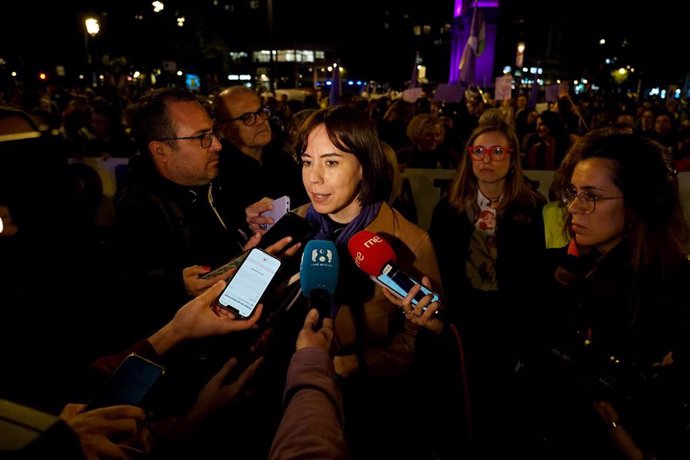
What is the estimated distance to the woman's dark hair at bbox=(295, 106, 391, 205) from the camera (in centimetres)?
232

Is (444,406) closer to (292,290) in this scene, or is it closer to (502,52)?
(292,290)

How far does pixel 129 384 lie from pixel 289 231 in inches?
41.5

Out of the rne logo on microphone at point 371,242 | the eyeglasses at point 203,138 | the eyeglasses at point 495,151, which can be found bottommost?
the rne logo on microphone at point 371,242

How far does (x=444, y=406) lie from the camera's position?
2.26 m

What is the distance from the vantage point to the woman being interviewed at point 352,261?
2.21 m

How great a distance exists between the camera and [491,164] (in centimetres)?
373

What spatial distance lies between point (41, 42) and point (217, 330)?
25720 mm

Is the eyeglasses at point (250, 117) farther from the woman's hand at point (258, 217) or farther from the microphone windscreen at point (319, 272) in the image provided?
the microphone windscreen at point (319, 272)

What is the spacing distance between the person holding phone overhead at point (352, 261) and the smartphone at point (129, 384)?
3.19 ft

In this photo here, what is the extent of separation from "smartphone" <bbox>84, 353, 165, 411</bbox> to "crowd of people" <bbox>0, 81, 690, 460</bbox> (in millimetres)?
79

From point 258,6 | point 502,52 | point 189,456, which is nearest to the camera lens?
point 189,456

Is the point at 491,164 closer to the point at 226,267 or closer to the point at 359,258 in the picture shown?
the point at 359,258

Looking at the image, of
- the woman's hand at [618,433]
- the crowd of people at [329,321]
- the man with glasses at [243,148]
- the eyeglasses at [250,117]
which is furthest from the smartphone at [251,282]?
the eyeglasses at [250,117]

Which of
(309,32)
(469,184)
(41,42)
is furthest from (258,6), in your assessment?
(469,184)
